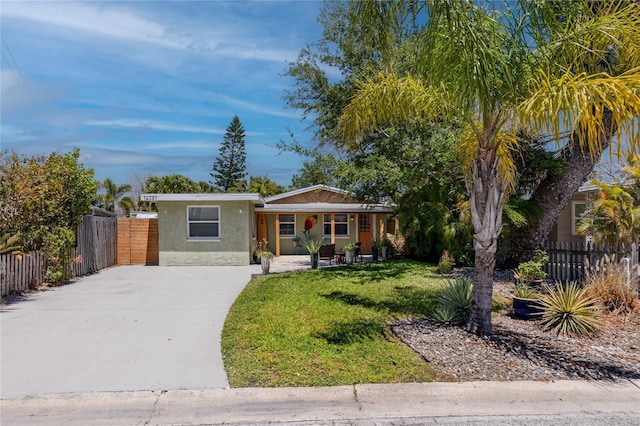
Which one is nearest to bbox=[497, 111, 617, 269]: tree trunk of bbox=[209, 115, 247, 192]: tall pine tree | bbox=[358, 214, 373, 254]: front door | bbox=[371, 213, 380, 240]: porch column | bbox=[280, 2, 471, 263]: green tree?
bbox=[280, 2, 471, 263]: green tree

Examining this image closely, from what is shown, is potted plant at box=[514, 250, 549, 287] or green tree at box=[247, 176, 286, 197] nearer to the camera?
potted plant at box=[514, 250, 549, 287]

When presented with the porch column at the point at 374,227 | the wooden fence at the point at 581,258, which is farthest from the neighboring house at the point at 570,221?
the porch column at the point at 374,227

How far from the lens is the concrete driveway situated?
14.9 ft

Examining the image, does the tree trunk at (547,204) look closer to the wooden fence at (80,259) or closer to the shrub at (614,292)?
the shrub at (614,292)

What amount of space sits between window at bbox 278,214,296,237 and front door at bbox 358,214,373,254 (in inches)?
135

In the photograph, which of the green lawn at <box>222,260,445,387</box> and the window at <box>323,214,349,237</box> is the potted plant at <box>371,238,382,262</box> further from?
the green lawn at <box>222,260,445,387</box>

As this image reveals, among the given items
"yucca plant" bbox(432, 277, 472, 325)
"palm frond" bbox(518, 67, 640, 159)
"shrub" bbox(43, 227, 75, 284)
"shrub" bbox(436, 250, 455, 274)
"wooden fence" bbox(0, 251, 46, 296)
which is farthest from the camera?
"shrub" bbox(436, 250, 455, 274)

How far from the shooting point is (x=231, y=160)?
4678 cm

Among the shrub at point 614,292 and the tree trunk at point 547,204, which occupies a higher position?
the tree trunk at point 547,204

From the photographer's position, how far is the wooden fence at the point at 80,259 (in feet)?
30.3

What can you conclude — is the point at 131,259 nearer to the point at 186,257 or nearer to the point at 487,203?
the point at 186,257

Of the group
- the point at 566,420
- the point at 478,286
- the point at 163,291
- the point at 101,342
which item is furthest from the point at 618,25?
the point at 163,291

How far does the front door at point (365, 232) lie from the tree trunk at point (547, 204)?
32.7ft

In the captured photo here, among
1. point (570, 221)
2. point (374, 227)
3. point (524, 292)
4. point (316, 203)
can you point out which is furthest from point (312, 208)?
point (524, 292)
